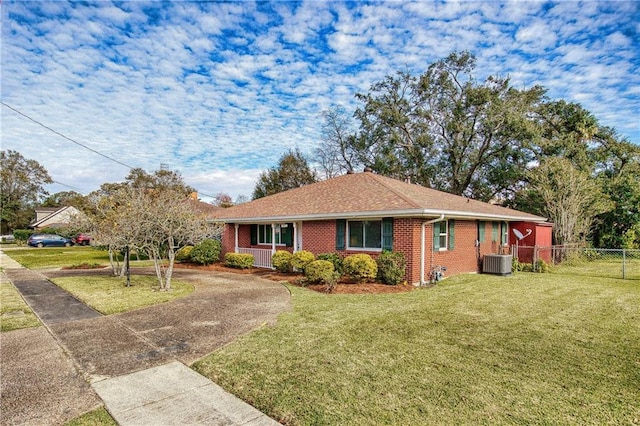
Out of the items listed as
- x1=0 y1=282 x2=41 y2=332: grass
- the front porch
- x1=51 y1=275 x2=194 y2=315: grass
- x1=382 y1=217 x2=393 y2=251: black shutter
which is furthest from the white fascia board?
x1=0 y1=282 x2=41 y2=332: grass

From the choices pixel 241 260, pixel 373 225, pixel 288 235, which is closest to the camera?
pixel 373 225

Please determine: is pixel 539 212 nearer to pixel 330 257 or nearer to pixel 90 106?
pixel 330 257

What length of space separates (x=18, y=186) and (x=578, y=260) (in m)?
73.5

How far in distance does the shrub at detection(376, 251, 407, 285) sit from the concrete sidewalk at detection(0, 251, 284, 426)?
4389 mm

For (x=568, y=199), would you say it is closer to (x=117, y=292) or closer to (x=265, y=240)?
(x=265, y=240)

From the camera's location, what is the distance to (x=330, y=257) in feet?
39.6

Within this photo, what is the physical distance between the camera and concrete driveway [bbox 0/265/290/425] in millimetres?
3758

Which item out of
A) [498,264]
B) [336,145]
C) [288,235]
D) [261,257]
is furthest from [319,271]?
[336,145]

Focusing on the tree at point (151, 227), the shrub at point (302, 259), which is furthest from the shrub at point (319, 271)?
the tree at point (151, 227)

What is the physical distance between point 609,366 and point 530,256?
12552 millimetres

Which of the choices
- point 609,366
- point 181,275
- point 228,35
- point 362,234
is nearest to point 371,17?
point 228,35

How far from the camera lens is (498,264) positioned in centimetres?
1339

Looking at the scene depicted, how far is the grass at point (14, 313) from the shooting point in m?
6.67

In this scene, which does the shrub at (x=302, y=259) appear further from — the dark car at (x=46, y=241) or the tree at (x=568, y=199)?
the dark car at (x=46, y=241)
